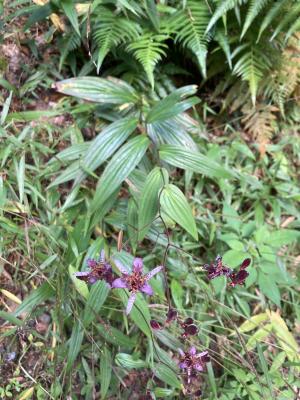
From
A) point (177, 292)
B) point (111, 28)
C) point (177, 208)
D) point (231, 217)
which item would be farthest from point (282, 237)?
point (111, 28)

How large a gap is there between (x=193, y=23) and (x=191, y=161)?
666 millimetres

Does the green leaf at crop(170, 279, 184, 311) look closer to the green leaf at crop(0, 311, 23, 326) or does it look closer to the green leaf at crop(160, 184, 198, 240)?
the green leaf at crop(160, 184, 198, 240)

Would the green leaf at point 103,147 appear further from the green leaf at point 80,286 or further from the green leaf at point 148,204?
the green leaf at point 80,286

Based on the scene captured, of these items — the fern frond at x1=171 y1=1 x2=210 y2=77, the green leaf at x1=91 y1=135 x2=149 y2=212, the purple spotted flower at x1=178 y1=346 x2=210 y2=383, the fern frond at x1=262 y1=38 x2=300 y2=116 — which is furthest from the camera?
the fern frond at x1=262 y1=38 x2=300 y2=116

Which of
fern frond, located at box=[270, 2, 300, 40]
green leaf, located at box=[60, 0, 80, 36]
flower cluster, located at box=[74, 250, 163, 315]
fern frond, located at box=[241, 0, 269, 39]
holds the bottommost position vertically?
flower cluster, located at box=[74, 250, 163, 315]

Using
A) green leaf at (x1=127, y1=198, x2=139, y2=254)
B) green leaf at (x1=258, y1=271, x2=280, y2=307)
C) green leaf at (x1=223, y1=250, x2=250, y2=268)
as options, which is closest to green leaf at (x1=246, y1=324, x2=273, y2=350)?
green leaf at (x1=258, y1=271, x2=280, y2=307)

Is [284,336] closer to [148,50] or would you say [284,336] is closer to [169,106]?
[169,106]

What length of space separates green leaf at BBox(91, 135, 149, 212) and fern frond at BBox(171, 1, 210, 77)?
0.52 m

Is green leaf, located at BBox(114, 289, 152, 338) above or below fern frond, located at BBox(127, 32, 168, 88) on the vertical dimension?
below

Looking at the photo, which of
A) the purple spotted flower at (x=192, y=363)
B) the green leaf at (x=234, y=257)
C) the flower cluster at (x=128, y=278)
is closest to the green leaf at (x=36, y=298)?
the flower cluster at (x=128, y=278)

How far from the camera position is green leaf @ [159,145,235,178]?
1634 mm

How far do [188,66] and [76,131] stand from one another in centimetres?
65

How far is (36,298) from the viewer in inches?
60.7

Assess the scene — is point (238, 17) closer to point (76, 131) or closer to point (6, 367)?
point (76, 131)
